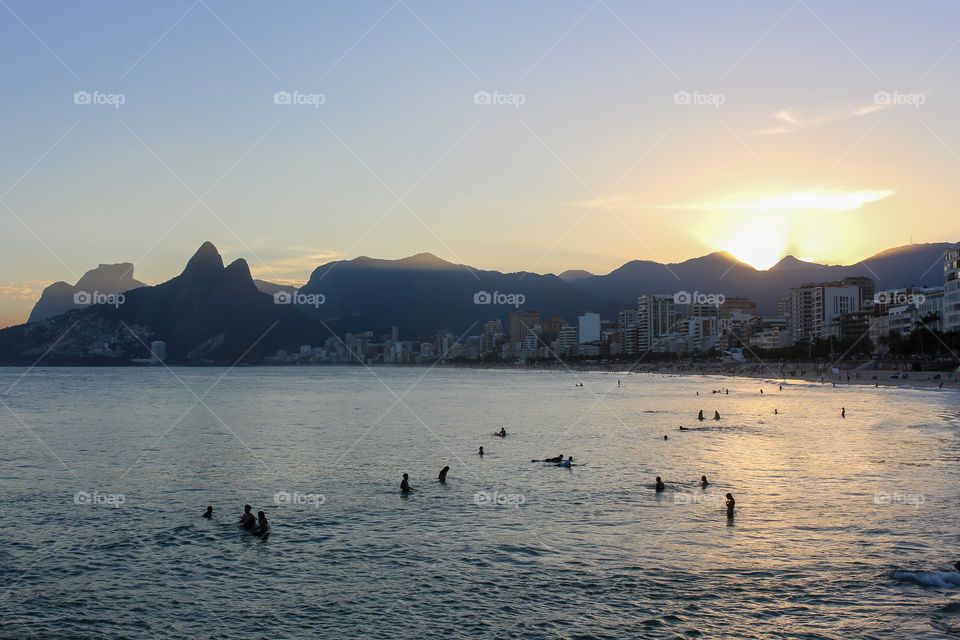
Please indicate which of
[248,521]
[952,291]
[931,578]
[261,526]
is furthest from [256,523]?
[952,291]

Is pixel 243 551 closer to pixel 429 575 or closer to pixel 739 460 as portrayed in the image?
pixel 429 575

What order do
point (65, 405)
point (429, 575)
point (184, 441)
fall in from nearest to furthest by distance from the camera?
point (429, 575)
point (184, 441)
point (65, 405)

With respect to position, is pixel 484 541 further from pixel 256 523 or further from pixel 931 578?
pixel 931 578

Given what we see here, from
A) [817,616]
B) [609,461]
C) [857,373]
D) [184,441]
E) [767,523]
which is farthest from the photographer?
[857,373]

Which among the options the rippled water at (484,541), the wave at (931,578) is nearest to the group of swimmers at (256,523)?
the rippled water at (484,541)

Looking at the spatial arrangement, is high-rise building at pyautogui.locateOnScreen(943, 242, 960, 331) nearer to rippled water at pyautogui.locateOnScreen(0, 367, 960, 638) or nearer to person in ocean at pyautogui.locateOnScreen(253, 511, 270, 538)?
rippled water at pyautogui.locateOnScreen(0, 367, 960, 638)

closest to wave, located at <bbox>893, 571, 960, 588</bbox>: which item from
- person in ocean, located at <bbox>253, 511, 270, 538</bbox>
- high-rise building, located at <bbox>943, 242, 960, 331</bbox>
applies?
person in ocean, located at <bbox>253, 511, 270, 538</bbox>

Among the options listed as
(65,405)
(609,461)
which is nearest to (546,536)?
(609,461)
